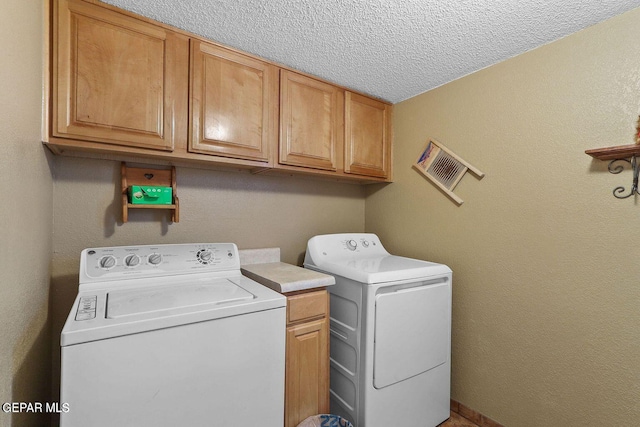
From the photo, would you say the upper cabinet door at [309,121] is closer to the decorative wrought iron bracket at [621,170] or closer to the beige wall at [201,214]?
the beige wall at [201,214]

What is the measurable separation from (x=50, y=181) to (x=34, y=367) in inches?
32.3

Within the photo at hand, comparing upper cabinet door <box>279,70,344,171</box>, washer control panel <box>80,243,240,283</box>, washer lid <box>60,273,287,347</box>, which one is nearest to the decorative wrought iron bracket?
upper cabinet door <box>279,70,344,171</box>

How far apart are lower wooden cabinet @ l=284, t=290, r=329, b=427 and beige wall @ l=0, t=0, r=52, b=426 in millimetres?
949

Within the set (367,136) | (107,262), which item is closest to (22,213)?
(107,262)

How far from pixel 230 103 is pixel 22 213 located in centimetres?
101

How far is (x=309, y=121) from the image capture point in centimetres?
190

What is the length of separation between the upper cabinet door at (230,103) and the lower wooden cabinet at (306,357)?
87cm

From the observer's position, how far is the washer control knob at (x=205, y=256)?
1.61 meters

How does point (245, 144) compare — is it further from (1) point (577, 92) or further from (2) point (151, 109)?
(1) point (577, 92)

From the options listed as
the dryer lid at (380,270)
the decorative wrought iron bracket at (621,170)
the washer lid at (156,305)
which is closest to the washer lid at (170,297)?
the washer lid at (156,305)

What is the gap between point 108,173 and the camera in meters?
1.58

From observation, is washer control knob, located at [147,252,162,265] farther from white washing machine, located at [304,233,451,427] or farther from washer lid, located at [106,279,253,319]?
white washing machine, located at [304,233,451,427]

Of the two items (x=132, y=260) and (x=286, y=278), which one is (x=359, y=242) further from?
(x=132, y=260)

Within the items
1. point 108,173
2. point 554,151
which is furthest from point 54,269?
point 554,151
